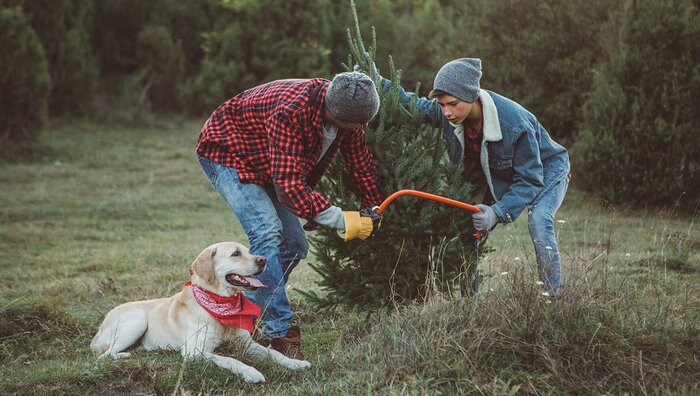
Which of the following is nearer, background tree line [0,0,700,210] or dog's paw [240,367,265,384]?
dog's paw [240,367,265,384]

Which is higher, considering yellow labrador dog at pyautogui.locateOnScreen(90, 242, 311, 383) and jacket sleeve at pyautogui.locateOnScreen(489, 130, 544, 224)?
jacket sleeve at pyautogui.locateOnScreen(489, 130, 544, 224)

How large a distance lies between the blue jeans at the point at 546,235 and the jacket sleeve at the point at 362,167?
49.0 inches

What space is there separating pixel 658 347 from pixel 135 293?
18.0 feet

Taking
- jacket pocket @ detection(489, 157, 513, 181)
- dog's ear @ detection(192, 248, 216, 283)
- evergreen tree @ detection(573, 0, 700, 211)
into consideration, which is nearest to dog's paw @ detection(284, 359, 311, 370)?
dog's ear @ detection(192, 248, 216, 283)

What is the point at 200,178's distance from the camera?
57.4 feet

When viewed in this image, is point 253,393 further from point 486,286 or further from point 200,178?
point 200,178

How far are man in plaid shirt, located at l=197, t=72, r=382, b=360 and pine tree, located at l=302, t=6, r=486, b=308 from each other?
171 millimetres

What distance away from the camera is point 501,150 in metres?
5.78

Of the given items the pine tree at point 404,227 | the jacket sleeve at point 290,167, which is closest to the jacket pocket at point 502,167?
the pine tree at point 404,227

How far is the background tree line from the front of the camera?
1205 centimetres

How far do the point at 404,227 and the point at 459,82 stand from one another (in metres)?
1.18

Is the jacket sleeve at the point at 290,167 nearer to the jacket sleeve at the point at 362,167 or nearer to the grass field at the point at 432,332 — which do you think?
the jacket sleeve at the point at 362,167

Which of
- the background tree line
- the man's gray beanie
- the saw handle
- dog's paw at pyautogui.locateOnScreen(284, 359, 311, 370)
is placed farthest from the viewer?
the background tree line

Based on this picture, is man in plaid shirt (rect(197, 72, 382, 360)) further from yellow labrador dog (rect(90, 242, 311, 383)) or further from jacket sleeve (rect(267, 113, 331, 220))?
yellow labrador dog (rect(90, 242, 311, 383))
